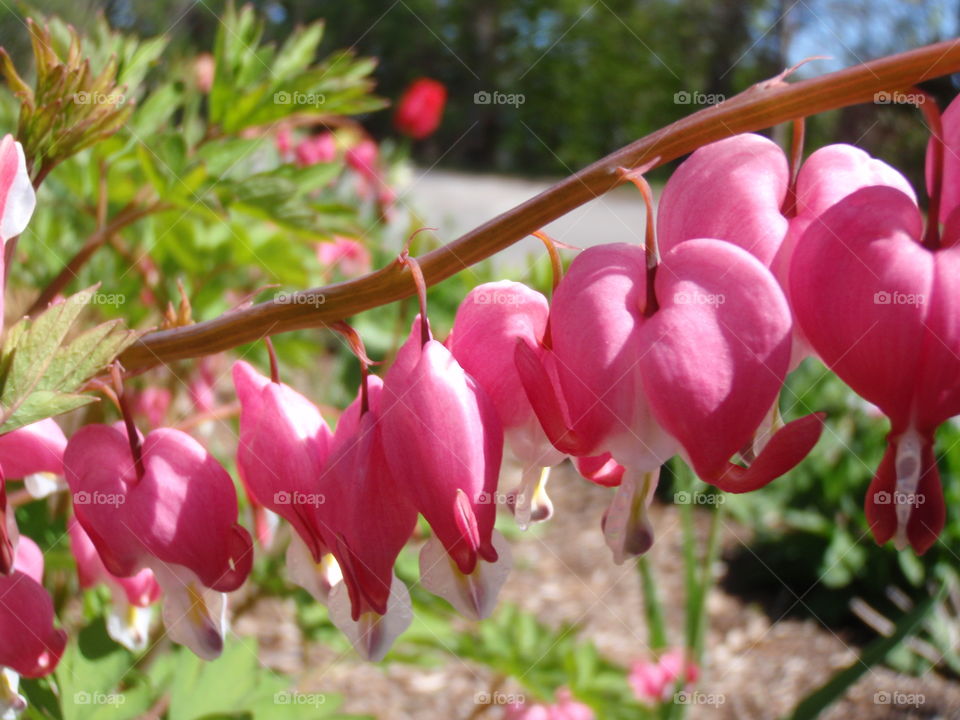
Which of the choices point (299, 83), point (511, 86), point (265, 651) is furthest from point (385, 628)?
point (511, 86)

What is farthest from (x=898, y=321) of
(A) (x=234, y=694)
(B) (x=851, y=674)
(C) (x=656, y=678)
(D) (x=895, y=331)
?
(C) (x=656, y=678)

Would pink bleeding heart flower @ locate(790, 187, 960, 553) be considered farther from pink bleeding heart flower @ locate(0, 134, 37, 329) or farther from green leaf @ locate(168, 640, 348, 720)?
green leaf @ locate(168, 640, 348, 720)

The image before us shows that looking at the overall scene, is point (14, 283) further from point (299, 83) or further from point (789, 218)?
point (789, 218)

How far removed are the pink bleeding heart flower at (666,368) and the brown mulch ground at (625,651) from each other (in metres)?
1.86

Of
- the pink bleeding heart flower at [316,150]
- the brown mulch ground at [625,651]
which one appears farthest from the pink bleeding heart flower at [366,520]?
the pink bleeding heart flower at [316,150]

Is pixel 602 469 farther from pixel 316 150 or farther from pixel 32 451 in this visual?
pixel 316 150

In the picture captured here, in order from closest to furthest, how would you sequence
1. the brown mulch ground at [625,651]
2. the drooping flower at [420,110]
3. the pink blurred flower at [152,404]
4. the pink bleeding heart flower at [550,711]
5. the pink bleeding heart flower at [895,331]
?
the pink bleeding heart flower at [895,331] → the pink bleeding heart flower at [550,711] → the pink blurred flower at [152,404] → the brown mulch ground at [625,651] → the drooping flower at [420,110]

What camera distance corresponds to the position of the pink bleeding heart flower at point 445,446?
0.56 metres

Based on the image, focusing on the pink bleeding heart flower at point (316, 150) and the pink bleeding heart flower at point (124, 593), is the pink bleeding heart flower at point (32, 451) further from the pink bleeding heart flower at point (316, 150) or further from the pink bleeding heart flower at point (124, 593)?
the pink bleeding heart flower at point (316, 150)

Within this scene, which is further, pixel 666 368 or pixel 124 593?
pixel 124 593

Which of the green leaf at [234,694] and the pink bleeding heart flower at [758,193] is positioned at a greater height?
the pink bleeding heart flower at [758,193]

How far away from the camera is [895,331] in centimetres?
51

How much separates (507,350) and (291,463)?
166mm

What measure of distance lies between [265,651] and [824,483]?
196 cm
